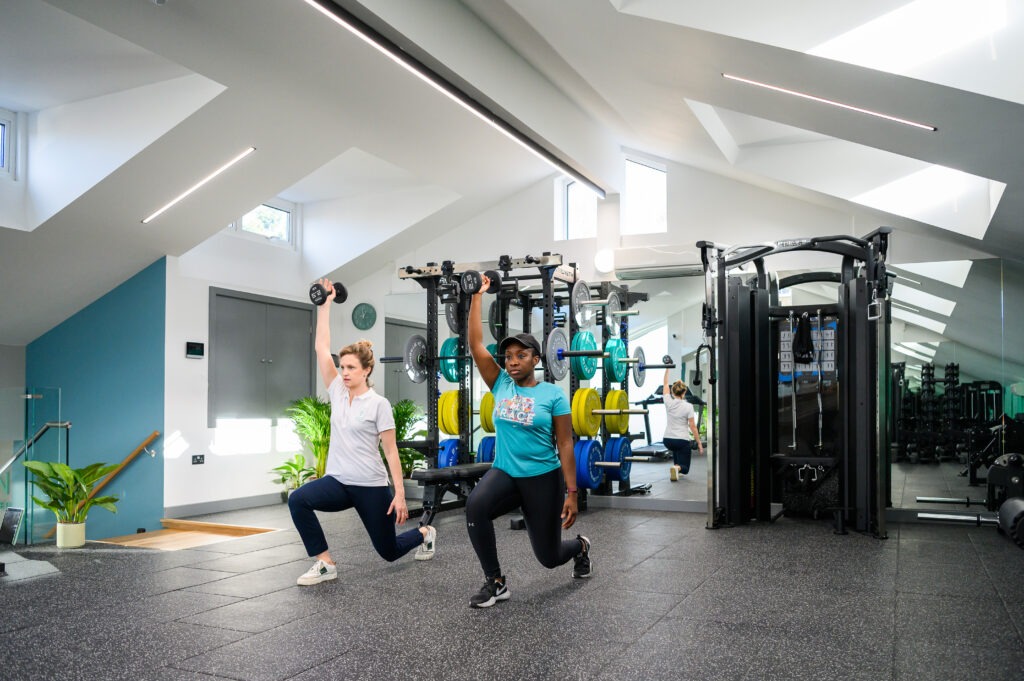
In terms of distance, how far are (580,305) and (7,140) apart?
17.0 ft

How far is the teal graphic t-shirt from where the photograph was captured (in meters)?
3.91

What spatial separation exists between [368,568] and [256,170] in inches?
157

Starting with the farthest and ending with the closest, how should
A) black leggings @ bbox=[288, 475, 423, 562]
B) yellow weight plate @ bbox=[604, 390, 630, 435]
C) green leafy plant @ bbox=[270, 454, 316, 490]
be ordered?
green leafy plant @ bbox=[270, 454, 316, 490], yellow weight plate @ bbox=[604, 390, 630, 435], black leggings @ bbox=[288, 475, 423, 562]

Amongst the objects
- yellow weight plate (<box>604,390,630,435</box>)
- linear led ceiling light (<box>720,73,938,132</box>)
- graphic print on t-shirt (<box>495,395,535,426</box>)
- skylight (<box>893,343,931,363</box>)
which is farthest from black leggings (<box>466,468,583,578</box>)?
skylight (<box>893,343,931,363</box>)

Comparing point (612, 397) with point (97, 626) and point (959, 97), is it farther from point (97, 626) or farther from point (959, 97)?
point (97, 626)

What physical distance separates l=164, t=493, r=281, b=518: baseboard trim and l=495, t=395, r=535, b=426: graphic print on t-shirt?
17.6 ft

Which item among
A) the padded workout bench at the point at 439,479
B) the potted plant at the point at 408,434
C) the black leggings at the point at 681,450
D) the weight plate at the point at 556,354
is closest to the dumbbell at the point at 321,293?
the padded workout bench at the point at 439,479

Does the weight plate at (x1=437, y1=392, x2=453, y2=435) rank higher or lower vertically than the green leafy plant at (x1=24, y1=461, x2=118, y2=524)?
higher

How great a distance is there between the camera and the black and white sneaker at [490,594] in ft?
13.0

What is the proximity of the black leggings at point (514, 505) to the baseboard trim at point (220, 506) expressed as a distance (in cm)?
513

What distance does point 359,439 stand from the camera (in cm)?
439

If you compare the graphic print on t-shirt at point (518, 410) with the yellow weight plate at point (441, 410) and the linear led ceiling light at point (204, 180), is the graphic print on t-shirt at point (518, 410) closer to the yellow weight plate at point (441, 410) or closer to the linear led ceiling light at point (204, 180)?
the yellow weight plate at point (441, 410)

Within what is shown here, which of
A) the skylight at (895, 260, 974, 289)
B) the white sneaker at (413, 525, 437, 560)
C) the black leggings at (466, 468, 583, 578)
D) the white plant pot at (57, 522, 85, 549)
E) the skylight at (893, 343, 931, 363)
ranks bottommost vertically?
the white plant pot at (57, 522, 85, 549)

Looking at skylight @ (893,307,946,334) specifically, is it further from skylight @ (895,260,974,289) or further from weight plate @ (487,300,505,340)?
weight plate @ (487,300,505,340)
